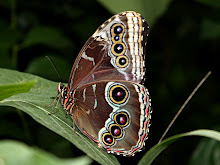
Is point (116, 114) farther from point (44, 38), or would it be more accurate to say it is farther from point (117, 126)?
point (44, 38)

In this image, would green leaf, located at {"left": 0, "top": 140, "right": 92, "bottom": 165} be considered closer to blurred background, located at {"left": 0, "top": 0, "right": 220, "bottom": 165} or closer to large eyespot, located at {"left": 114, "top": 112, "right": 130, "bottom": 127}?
large eyespot, located at {"left": 114, "top": 112, "right": 130, "bottom": 127}

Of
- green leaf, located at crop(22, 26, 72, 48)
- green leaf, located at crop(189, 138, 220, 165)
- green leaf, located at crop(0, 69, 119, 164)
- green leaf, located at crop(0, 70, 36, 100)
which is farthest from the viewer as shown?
green leaf, located at crop(22, 26, 72, 48)

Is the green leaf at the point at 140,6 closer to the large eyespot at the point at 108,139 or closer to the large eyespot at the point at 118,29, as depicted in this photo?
the large eyespot at the point at 118,29

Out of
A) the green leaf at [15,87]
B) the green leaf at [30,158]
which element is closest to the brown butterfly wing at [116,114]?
the green leaf at [15,87]

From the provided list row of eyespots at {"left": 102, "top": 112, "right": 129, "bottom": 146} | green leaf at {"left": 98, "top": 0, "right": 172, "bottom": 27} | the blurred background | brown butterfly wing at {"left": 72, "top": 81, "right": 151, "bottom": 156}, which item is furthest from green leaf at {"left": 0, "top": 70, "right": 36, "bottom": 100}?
the blurred background

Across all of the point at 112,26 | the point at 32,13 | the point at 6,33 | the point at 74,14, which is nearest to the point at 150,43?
the point at 74,14

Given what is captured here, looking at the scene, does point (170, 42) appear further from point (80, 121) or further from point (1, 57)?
point (80, 121)
